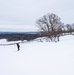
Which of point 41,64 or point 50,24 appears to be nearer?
point 41,64

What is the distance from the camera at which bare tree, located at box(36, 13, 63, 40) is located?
42.6 meters

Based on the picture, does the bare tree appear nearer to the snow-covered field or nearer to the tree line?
the tree line

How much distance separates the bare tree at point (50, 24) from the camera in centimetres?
4262

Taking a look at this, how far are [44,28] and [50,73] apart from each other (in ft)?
123

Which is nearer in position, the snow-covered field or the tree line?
A: the snow-covered field

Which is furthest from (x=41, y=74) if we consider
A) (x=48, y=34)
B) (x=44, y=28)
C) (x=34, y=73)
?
(x=44, y=28)

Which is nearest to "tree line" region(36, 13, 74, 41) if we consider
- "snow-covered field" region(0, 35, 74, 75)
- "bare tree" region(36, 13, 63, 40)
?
"bare tree" region(36, 13, 63, 40)

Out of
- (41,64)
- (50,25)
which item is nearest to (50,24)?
(50,25)

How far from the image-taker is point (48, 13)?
148ft

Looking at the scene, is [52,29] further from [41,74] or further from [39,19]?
[41,74]

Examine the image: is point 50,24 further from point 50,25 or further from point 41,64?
point 41,64

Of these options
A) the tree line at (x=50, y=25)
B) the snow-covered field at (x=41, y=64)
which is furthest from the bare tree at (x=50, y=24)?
the snow-covered field at (x=41, y=64)

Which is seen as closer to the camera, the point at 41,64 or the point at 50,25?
the point at 41,64

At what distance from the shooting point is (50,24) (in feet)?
144
